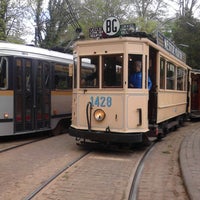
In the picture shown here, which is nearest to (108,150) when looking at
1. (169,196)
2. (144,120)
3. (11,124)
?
(144,120)

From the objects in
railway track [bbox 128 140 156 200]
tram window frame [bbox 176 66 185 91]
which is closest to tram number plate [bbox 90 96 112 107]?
railway track [bbox 128 140 156 200]

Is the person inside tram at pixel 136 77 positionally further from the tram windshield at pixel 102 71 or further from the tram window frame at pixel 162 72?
the tram window frame at pixel 162 72

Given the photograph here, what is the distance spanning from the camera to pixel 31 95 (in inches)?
450

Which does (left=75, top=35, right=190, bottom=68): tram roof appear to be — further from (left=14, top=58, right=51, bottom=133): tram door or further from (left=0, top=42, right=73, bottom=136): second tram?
(left=14, top=58, right=51, bottom=133): tram door

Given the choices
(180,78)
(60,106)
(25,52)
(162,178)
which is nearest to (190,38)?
(180,78)

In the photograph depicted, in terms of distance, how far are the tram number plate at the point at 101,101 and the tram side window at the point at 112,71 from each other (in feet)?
1.10

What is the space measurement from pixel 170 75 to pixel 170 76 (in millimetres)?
45

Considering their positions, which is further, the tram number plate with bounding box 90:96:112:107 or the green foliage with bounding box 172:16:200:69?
the green foliage with bounding box 172:16:200:69

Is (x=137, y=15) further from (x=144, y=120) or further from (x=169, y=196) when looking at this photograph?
(x=169, y=196)

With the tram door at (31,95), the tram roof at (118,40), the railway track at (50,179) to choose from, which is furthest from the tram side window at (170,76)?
the railway track at (50,179)

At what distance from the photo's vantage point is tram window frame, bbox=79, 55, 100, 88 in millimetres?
9742

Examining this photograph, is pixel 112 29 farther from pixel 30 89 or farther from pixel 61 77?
pixel 61 77

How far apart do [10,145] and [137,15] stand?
1331 inches

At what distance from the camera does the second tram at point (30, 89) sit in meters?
10.8
